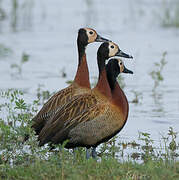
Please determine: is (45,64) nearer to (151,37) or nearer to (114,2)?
(151,37)

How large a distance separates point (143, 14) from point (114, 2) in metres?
2.49

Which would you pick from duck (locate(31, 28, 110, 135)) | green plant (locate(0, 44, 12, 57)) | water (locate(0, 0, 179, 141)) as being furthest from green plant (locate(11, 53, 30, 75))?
duck (locate(31, 28, 110, 135))

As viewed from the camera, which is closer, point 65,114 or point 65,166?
point 65,166

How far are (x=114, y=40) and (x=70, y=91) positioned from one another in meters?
9.38

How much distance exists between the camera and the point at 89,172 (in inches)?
256

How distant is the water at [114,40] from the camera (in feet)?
37.2

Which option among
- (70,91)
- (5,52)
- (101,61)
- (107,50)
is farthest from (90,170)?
(5,52)

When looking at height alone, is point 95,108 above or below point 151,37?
below

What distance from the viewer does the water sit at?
11.3m

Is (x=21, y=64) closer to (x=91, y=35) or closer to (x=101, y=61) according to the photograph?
(x=91, y=35)

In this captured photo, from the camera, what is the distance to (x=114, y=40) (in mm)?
17781

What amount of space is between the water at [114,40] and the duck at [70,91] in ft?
4.00

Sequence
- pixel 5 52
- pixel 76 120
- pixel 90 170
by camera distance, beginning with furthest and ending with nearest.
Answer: pixel 5 52 → pixel 76 120 → pixel 90 170

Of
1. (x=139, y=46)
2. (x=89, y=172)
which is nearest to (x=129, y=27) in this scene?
(x=139, y=46)
